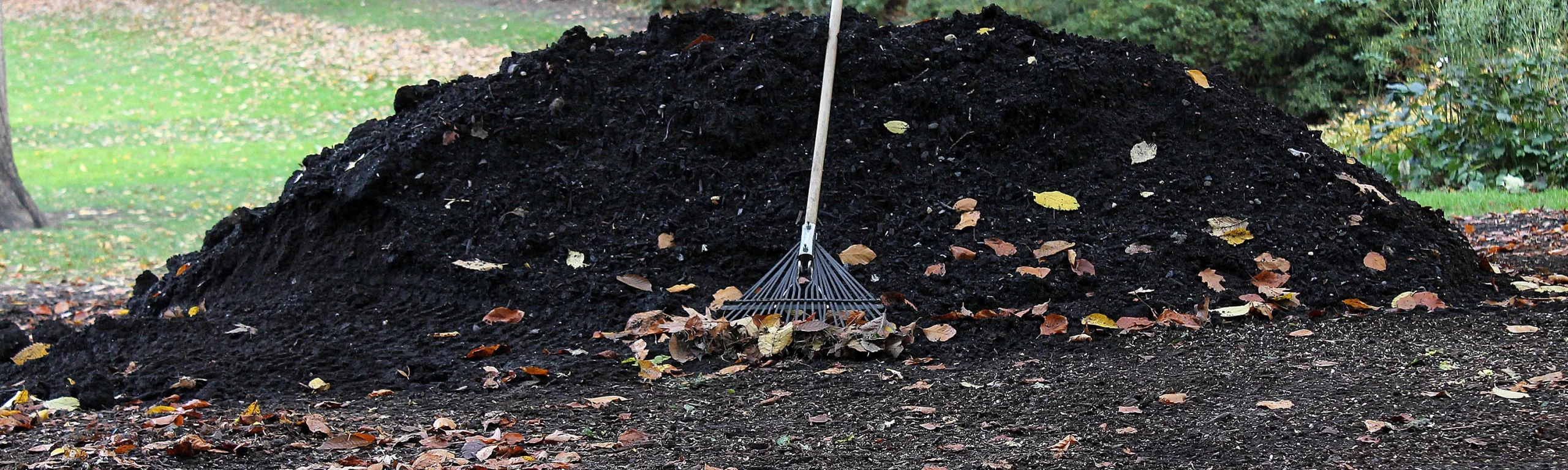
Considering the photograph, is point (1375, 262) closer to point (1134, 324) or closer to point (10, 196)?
point (1134, 324)

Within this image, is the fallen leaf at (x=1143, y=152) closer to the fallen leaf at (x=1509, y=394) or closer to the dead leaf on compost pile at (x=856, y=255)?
the dead leaf on compost pile at (x=856, y=255)

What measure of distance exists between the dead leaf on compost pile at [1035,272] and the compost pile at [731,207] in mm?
13

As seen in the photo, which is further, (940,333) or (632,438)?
(940,333)

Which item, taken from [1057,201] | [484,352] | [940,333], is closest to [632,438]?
[484,352]

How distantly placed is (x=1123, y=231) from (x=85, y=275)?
20.3ft

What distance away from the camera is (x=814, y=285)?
3662 millimetres

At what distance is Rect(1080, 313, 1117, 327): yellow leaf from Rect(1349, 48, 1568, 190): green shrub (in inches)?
237

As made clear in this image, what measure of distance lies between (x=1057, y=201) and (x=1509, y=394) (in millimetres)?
1646

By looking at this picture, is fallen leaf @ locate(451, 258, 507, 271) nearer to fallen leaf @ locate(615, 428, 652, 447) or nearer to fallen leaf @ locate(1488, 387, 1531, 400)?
fallen leaf @ locate(615, 428, 652, 447)

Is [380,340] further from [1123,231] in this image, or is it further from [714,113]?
[1123,231]

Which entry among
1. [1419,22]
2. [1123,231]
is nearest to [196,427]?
[1123,231]

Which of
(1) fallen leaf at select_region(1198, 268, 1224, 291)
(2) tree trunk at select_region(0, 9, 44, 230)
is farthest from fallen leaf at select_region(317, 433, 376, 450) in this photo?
(2) tree trunk at select_region(0, 9, 44, 230)

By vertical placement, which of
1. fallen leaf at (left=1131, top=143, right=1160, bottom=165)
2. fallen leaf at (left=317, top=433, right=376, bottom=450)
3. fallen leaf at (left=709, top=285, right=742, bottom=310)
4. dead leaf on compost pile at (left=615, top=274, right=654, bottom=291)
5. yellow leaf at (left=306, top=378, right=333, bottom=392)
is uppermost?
fallen leaf at (left=1131, top=143, right=1160, bottom=165)

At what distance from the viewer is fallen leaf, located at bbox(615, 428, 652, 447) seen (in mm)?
2746
